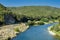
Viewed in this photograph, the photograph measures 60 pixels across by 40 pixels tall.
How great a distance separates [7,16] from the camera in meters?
164

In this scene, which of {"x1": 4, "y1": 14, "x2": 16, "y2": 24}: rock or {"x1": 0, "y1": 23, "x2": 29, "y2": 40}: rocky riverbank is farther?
{"x1": 4, "y1": 14, "x2": 16, "y2": 24}: rock

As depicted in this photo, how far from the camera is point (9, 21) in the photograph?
544ft

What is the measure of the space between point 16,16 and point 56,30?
320 ft

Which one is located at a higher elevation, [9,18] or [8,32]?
[8,32]

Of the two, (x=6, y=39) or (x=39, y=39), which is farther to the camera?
(x=39, y=39)

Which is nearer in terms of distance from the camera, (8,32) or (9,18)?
(8,32)

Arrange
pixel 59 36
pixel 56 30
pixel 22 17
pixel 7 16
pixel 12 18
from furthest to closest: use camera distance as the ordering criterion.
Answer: pixel 22 17, pixel 12 18, pixel 7 16, pixel 56 30, pixel 59 36

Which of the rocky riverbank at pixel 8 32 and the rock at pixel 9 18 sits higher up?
the rocky riverbank at pixel 8 32

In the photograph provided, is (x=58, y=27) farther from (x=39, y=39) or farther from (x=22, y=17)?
(x=22, y=17)

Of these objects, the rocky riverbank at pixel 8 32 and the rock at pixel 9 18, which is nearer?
the rocky riverbank at pixel 8 32

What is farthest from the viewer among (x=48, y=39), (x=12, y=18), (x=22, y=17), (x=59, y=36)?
(x=22, y=17)

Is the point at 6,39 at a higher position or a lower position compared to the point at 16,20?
higher

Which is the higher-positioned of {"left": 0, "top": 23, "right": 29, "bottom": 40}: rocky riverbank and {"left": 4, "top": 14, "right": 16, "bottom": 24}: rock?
{"left": 0, "top": 23, "right": 29, "bottom": 40}: rocky riverbank

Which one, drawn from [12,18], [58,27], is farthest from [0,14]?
[58,27]
